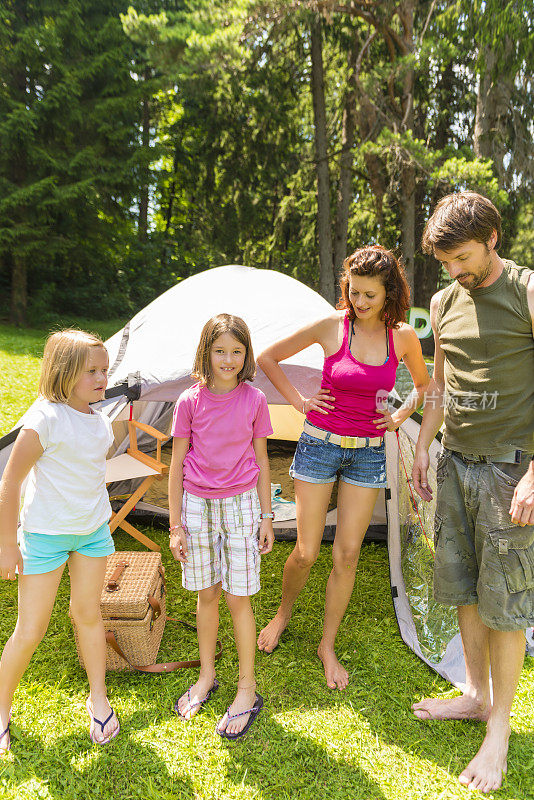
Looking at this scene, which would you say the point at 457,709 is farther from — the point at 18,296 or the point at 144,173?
the point at 144,173

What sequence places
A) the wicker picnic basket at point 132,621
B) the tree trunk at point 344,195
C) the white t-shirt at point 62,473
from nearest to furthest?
the white t-shirt at point 62,473
the wicker picnic basket at point 132,621
the tree trunk at point 344,195

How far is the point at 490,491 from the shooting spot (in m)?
1.94

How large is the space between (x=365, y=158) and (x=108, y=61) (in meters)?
6.20

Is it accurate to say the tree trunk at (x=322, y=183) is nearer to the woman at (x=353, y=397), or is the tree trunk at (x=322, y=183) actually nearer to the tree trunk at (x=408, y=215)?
the tree trunk at (x=408, y=215)

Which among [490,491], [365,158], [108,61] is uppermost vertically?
[108,61]

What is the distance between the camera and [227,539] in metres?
2.21

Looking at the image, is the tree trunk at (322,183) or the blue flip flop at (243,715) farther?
the tree trunk at (322,183)

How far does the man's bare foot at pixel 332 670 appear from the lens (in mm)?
2518

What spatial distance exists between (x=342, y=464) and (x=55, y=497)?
1.10m

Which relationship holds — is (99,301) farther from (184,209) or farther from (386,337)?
(386,337)

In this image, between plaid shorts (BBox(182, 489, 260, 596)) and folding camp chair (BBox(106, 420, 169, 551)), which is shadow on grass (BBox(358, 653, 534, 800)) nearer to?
plaid shorts (BBox(182, 489, 260, 596))

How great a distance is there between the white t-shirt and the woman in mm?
821

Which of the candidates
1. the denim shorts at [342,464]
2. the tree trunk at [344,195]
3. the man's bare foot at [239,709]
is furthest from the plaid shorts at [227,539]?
the tree trunk at [344,195]

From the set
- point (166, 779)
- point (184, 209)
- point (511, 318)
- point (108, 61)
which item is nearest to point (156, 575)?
point (166, 779)
